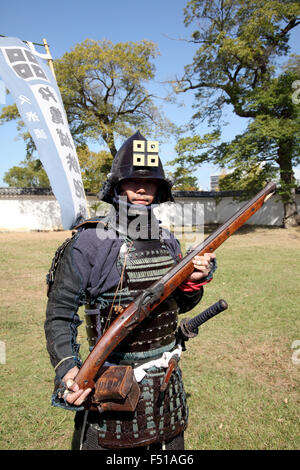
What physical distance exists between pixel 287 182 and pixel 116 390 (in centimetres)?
2002

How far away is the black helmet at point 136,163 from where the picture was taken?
207cm

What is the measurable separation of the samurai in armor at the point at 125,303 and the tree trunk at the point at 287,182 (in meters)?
17.4

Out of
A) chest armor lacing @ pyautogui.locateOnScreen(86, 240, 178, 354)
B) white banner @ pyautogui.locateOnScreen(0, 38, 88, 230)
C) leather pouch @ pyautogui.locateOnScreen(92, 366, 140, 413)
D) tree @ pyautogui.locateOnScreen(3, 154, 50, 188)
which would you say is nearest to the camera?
leather pouch @ pyautogui.locateOnScreen(92, 366, 140, 413)

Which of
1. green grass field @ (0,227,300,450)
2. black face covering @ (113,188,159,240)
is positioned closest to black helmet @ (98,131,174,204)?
black face covering @ (113,188,159,240)

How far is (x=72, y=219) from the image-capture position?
4516 mm

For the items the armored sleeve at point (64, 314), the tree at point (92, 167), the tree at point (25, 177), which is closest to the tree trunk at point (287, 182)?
the tree at point (92, 167)

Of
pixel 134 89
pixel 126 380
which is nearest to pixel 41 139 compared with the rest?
pixel 126 380

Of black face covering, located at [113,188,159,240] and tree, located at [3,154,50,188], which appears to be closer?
black face covering, located at [113,188,159,240]

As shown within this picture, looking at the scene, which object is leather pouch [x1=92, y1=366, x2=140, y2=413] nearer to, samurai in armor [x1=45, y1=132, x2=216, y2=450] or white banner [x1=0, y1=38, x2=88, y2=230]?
samurai in armor [x1=45, y1=132, x2=216, y2=450]

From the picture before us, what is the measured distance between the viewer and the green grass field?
138 inches

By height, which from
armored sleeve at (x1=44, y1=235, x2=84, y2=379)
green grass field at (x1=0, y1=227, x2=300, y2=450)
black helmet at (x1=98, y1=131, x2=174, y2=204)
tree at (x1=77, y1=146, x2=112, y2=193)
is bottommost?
Answer: green grass field at (x1=0, y1=227, x2=300, y2=450)

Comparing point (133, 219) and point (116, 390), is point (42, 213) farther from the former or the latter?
point (116, 390)
